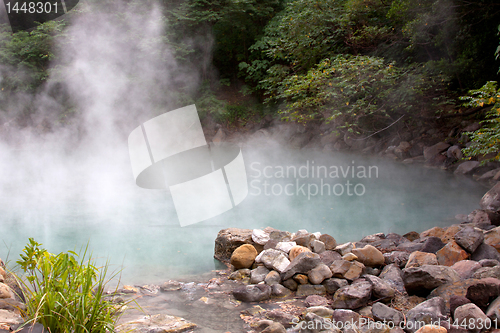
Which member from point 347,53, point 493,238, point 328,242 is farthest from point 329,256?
point 347,53

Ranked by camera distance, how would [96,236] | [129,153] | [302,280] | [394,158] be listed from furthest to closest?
[129,153], [394,158], [96,236], [302,280]

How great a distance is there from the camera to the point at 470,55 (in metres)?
7.80

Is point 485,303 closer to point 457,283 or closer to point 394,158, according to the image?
point 457,283

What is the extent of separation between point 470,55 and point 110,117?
10.2 metres

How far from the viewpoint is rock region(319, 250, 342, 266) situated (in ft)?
10.6

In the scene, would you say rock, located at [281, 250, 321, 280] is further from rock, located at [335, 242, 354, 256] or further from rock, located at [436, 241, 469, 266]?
rock, located at [436, 241, 469, 266]

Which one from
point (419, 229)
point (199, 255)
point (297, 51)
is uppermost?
point (297, 51)

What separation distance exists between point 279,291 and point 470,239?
1.67 metres

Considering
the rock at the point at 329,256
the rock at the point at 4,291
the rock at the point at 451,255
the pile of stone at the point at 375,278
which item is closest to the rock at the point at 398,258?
the pile of stone at the point at 375,278

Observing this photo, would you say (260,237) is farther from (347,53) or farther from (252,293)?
(347,53)

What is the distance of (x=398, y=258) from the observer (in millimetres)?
3186

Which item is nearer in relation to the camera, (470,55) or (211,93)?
(470,55)

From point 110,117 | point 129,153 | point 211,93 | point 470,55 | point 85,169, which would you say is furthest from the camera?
point 211,93

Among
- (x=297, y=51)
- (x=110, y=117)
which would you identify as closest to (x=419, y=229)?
(x=297, y=51)
